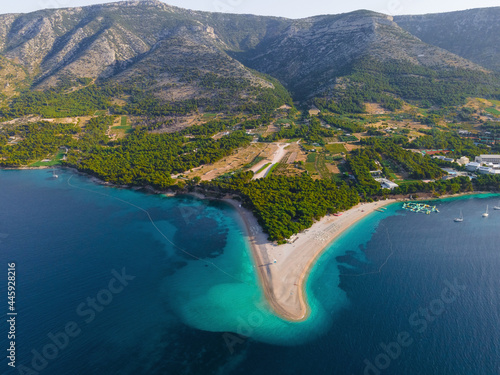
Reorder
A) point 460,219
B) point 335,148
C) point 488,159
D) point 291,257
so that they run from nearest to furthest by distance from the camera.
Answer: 1. point 291,257
2. point 460,219
3. point 488,159
4. point 335,148

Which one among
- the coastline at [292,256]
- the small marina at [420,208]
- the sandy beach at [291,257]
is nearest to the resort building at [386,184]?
the coastline at [292,256]

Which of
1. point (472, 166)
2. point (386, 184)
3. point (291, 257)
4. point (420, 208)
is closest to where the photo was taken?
point (291, 257)

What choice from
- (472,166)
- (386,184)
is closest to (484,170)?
(472,166)

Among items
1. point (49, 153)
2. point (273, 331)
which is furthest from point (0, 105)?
point (273, 331)

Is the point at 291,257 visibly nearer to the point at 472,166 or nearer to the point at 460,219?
the point at 460,219

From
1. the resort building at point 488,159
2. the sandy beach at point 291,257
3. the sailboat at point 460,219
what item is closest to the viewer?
the sandy beach at point 291,257

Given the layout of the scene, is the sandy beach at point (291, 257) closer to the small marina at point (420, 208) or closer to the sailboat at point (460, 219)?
the small marina at point (420, 208)
